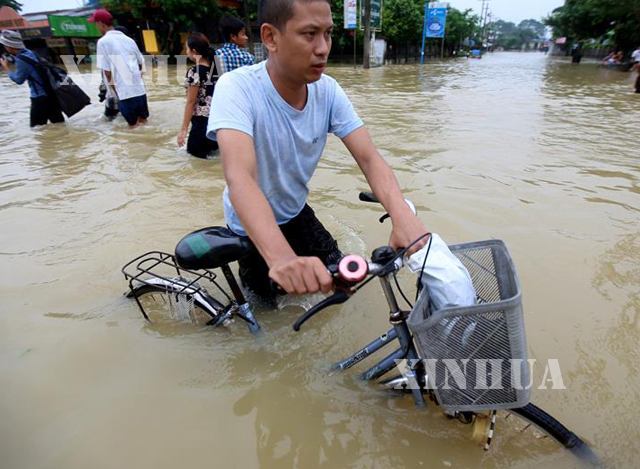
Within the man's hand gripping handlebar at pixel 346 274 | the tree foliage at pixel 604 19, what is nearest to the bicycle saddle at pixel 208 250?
the man's hand gripping handlebar at pixel 346 274

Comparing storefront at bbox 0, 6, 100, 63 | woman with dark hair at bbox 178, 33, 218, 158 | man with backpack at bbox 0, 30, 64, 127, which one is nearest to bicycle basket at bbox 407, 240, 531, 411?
woman with dark hair at bbox 178, 33, 218, 158

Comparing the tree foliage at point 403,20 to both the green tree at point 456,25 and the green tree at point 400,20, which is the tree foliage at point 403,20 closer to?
the green tree at point 400,20

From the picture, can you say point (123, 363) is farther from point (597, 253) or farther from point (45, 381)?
point (597, 253)

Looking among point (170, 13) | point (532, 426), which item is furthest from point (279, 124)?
point (170, 13)

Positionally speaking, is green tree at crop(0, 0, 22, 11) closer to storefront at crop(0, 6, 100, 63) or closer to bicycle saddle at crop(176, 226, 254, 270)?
storefront at crop(0, 6, 100, 63)

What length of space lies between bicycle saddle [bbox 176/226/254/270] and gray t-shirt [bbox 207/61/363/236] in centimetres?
14

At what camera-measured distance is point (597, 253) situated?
10.7 feet

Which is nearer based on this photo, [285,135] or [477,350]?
[477,350]

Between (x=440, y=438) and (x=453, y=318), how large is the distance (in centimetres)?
85

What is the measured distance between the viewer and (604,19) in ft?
92.8

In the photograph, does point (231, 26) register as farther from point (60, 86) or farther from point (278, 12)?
point (60, 86)

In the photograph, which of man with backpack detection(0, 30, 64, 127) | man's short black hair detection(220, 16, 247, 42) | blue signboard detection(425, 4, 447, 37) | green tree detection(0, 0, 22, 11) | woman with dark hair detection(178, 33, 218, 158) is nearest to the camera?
man's short black hair detection(220, 16, 247, 42)

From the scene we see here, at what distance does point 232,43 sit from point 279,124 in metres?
3.49

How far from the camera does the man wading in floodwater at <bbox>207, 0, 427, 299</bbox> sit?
1.45 meters
